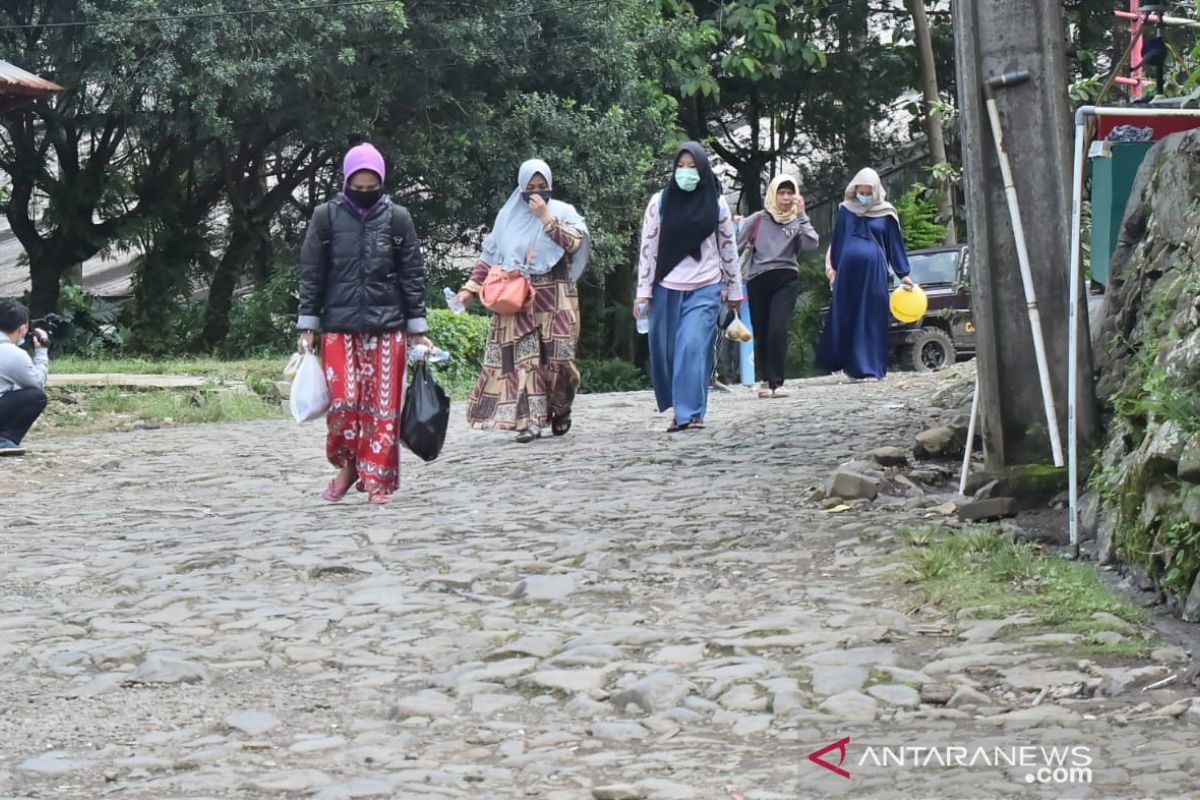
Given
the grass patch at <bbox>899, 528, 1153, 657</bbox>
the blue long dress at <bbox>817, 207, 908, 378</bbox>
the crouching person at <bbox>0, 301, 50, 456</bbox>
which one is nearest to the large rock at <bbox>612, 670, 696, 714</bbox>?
the grass patch at <bbox>899, 528, 1153, 657</bbox>

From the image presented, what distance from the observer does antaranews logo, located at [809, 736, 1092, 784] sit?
13.3ft

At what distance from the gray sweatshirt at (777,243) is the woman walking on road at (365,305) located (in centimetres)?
615

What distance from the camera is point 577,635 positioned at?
19.6ft

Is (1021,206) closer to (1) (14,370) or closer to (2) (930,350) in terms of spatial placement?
(1) (14,370)

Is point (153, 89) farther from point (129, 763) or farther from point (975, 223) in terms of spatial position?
point (129, 763)

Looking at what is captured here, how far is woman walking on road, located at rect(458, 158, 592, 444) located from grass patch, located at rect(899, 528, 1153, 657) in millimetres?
5009

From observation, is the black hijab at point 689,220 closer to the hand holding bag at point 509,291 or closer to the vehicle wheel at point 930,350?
the hand holding bag at point 509,291

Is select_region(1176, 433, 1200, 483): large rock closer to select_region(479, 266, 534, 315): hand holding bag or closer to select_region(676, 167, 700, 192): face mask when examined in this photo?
select_region(479, 266, 534, 315): hand holding bag

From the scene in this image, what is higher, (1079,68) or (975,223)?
(1079,68)

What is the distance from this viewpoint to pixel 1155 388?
5996 mm

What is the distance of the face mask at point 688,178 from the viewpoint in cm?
1210

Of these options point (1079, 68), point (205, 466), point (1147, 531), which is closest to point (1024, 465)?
point (1147, 531)

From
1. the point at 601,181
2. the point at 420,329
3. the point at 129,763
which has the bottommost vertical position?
the point at 129,763

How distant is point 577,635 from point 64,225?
68.8 feet
